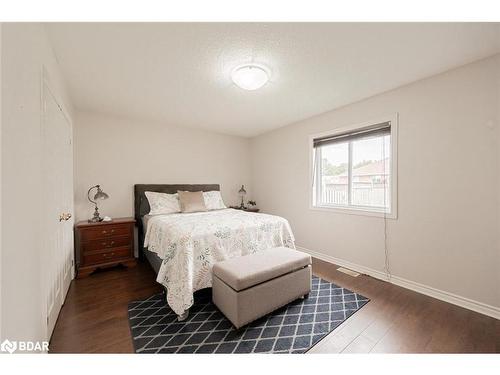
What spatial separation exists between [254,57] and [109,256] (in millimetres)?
2987

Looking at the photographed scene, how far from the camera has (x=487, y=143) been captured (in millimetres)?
1798

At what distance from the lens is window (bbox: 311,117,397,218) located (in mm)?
2512

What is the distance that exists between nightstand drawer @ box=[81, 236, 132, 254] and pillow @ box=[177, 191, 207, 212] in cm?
87

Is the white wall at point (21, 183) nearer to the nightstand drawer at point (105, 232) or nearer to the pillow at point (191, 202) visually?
the nightstand drawer at point (105, 232)

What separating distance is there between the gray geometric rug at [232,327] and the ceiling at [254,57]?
223 cm

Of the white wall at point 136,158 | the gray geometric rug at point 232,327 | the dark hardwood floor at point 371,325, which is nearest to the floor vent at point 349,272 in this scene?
the dark hardwood floor at point 371,325

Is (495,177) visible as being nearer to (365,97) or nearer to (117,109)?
(365,97)

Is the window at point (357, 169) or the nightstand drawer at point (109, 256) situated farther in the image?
the nightstand drawer at point (109, 256)

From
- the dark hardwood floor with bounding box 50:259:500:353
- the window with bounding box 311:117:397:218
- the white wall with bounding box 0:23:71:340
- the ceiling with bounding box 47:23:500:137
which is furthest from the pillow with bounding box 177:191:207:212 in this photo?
the white wall with bounding box 0:23:71:340

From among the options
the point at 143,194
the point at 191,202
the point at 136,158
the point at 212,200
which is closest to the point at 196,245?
the point at 191,202

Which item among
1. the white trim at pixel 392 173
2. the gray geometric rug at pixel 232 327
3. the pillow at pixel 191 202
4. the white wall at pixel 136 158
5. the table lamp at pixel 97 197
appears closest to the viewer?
the gray geometric rug at pixel 232 327

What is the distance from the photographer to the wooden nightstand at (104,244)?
103 inches

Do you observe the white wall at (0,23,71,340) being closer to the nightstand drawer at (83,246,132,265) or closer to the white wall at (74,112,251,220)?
the nightstand drawer at (83,246,132,265)

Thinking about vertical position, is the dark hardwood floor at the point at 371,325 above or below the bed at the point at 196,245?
below
